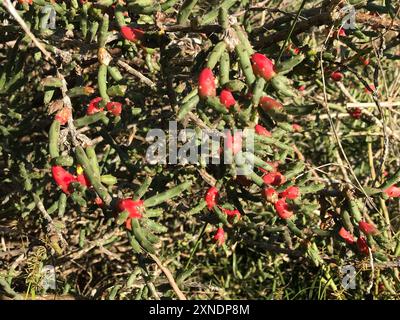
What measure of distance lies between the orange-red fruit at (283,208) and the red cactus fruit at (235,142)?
0.29m

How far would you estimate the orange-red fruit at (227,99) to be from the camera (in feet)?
4.45

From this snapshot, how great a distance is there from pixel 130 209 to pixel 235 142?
0.32m

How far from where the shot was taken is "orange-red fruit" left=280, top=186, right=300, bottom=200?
1614mm

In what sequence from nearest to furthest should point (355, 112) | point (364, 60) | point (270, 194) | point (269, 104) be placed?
point (269, 104)
point (270, 194)
point (364, 60)
point (355, 112)

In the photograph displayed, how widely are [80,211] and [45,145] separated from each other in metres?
0.40

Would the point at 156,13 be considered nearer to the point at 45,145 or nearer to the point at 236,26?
the point at 236,26

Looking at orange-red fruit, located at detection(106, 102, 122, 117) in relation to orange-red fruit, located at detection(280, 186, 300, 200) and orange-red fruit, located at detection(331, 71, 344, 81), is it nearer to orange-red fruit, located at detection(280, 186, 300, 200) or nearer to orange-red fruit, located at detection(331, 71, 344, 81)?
orange-red fruit, located at detection(280, 186, 300, 200)

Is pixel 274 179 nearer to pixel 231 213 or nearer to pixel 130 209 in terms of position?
pixel 231 213

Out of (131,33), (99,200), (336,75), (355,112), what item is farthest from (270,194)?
(355,112)

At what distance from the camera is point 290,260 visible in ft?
7.96

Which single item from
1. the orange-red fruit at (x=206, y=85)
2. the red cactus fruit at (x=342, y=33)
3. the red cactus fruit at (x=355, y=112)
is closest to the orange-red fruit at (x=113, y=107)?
the orange-red fruit at (x=206, y=85)

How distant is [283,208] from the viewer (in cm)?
163

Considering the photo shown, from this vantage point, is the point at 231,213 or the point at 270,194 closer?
the point at 270,194

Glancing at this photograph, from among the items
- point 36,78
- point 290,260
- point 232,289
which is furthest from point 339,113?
point 36,78
